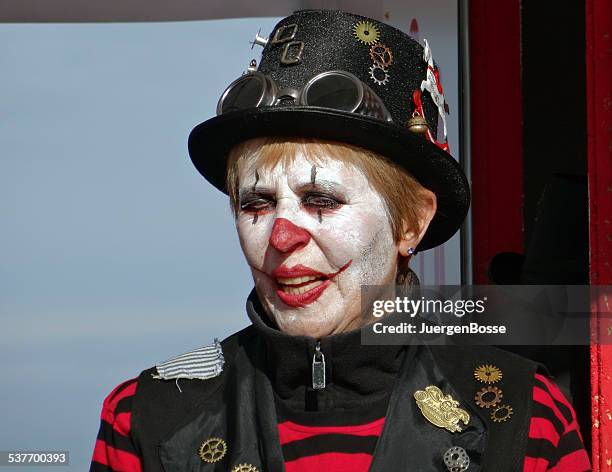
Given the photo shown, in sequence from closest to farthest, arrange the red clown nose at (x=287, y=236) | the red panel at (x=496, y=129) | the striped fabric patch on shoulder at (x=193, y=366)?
the red clown nose at (x=287, y=236) < the striped fabric patch on shoulder at (x=193, y=366) < the red panel at (x=496, y=129)

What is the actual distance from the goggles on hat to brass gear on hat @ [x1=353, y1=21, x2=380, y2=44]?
130mm

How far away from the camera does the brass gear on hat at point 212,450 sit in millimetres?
2055

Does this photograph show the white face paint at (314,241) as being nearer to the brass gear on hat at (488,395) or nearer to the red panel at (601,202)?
the brass gear on hat at (488,395)

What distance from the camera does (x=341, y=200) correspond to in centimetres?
201

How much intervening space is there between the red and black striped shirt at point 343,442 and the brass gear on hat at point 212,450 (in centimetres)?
13

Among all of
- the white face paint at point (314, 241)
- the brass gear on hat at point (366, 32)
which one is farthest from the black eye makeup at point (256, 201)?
the brass gear on hat at point (366, 32)

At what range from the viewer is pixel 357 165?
2.04 metres

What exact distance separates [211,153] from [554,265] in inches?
67.8

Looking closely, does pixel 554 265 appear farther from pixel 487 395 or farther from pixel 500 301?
pixel 487 395

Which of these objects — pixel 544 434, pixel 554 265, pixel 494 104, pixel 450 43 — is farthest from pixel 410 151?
pixel 494 104

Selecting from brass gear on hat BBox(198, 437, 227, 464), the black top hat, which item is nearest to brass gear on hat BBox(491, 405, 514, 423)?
the black top hat

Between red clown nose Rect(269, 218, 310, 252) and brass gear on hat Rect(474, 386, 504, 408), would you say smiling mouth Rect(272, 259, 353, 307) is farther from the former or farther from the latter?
brass gear on hat Rect(474, 386, 504, 408)

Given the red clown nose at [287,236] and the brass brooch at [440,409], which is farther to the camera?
the brass brooch at [440,409]

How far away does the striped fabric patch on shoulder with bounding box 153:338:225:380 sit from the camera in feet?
7.22
